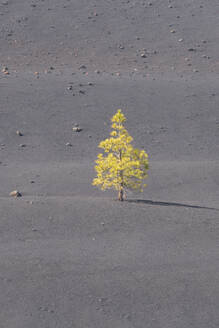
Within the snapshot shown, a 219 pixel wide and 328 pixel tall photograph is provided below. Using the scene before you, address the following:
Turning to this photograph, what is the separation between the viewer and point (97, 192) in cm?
1820

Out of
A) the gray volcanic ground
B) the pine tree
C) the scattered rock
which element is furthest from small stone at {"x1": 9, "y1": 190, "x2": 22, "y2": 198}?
the scattered rock

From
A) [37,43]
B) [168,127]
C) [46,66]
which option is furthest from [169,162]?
[37,43]

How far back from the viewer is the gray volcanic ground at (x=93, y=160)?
35.7ft

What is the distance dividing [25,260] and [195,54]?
21.8 metres

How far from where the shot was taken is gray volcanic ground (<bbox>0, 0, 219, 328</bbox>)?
10867 millimetres

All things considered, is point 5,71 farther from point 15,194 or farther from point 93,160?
point 15,194

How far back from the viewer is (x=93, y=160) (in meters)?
21.0

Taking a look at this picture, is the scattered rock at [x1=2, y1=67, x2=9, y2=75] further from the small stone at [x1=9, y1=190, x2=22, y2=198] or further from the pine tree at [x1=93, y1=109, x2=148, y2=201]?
the pine tree at [x1=93, y1=109, x2=148, y2=201]

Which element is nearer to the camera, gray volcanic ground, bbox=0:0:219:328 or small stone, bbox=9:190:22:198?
gray volcanic ground, bbox=0:0:219:328

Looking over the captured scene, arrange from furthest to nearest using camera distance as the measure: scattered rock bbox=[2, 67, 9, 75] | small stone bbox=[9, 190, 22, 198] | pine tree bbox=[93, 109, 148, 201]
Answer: scattered rock bbox=[2, 67, 9, 75], small stone bbox=[9, 190, 22, 198], pine tree bbox=[93, 109, 148, 201]

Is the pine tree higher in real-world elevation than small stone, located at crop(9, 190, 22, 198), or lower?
higher

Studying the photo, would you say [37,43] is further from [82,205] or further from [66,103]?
[82,205]

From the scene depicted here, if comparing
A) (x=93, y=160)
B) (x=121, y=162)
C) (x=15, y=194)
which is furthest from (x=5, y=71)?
(x=121, y=162)

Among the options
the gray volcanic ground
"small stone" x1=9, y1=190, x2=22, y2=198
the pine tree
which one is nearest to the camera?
the gray volcanic ground
